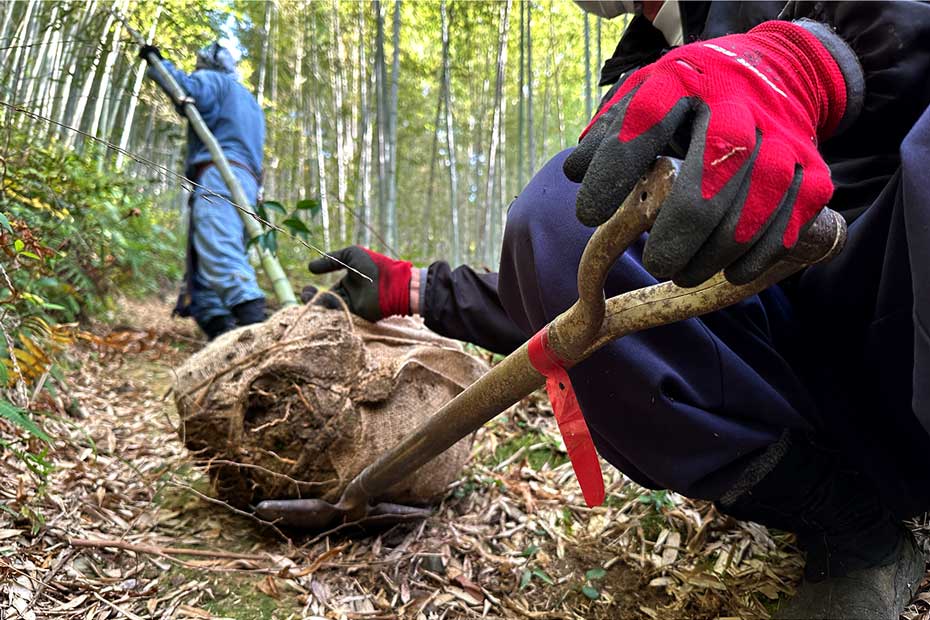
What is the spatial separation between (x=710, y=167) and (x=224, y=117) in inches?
134

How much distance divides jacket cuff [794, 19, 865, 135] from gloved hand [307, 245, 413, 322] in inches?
37.7

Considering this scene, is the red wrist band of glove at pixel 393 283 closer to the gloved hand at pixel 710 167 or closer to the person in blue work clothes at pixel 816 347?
the person in blue work clothes at pixel 816 347

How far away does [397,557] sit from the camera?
1.35 meters

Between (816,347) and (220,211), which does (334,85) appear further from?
(816,347)

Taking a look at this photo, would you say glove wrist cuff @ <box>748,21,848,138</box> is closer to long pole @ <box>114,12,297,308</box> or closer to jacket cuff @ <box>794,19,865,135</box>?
jacket cuff @ <box>794,19,865,135</box>

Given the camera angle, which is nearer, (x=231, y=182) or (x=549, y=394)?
(x=549, y=394)

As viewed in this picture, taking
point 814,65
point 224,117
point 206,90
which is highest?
point 206,90

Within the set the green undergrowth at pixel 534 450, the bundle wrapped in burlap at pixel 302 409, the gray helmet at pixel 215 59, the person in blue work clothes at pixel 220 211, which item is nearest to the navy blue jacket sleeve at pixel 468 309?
the bundle wrapped in burlap at pixel 302 409

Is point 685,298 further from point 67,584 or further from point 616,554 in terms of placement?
point 67,584

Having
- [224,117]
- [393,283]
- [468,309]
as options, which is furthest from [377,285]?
[224,117]

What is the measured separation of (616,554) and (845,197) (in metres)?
0.87

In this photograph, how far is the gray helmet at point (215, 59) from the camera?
11.4 feet

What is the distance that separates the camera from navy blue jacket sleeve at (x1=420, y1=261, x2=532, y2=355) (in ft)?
4.80

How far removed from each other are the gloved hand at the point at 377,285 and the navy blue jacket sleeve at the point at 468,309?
0.19ft
